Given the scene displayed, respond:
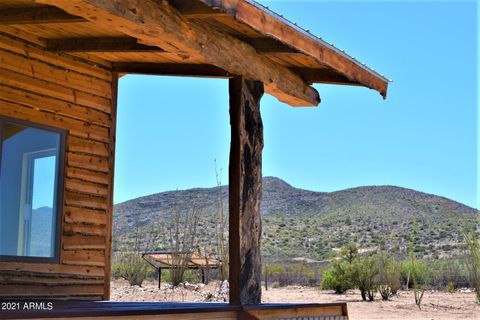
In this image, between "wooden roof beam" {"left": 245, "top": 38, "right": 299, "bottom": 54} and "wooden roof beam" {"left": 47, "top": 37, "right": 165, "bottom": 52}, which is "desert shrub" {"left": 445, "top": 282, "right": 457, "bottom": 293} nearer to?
"wooden roof beam" {"left": 245, "top": 38, "right": 299, "bottom": 54}

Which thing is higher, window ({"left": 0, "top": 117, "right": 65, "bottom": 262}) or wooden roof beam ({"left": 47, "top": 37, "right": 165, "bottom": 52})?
wooden roof beam ({"left": 47, "top": 37, "right": 165, "bottom": 52})

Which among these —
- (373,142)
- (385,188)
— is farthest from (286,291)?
(373,142)

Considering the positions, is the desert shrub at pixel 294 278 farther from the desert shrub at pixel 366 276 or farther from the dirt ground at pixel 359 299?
the desert shrub at pixel 366 276

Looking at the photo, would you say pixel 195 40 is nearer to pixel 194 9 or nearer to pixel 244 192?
pixel 194 9

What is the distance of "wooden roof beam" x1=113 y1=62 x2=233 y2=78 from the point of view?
8312 millimetres

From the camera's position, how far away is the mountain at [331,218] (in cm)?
3406

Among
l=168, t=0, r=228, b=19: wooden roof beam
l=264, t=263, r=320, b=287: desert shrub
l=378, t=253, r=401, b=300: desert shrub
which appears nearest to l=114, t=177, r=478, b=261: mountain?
l=264, t=263, r=320, b=287: desert shrub

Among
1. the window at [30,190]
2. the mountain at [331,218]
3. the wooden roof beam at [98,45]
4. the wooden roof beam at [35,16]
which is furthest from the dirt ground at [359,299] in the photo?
the mountain at [331,218]

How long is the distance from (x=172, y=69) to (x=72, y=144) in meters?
1.34

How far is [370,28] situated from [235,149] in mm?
30298

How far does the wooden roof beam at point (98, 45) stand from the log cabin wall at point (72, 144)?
23cm

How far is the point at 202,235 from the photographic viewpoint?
115ft

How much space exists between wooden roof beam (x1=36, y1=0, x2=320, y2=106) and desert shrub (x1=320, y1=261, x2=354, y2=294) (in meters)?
9.79

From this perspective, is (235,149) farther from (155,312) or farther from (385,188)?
(385,188)
